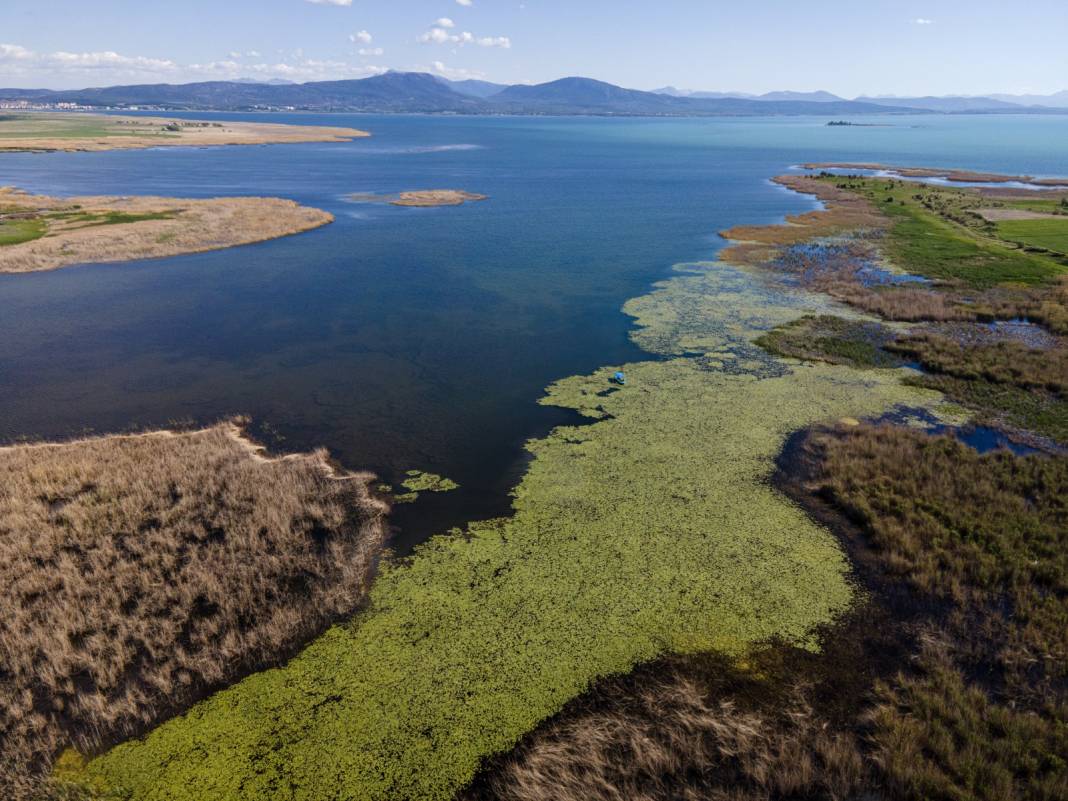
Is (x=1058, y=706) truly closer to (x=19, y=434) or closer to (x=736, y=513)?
(x=736, y=513)

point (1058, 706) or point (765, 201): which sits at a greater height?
point (765, 201)

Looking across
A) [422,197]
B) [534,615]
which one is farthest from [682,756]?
[422,197]

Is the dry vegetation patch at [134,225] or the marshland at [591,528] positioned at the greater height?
the dry vegetation patch at [134,225]

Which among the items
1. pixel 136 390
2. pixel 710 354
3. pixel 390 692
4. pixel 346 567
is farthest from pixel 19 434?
pixel 710 354

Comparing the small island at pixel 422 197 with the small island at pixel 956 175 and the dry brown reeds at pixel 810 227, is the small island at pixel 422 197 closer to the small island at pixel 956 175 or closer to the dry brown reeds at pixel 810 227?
the dry brown reeds at pixel 810 227

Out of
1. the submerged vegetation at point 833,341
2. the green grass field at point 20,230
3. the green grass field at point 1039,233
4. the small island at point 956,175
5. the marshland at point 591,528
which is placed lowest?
the marshland at point 591,528

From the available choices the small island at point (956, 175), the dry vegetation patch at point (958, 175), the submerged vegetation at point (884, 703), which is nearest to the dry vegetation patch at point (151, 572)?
the submerged vegetation at point (884, 703)
